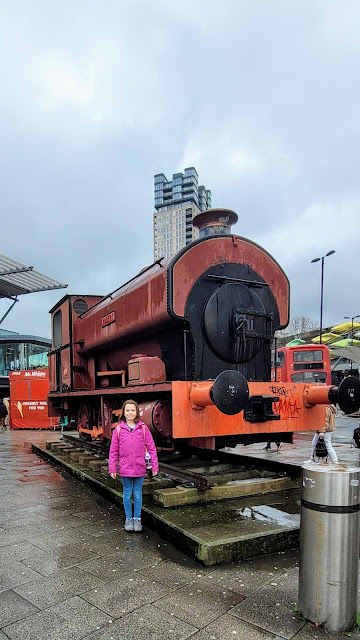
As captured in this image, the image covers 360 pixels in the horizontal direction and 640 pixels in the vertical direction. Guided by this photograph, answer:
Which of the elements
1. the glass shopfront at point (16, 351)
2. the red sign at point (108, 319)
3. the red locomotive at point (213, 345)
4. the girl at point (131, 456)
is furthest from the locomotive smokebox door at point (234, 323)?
the glass shopfront at point (16, 351)

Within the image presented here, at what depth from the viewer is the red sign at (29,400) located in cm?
1739

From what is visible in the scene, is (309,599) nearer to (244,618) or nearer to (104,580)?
A: (244,618)

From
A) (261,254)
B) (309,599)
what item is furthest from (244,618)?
(261,254)

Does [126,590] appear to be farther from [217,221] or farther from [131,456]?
[217,221]

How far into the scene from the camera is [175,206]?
128 metres

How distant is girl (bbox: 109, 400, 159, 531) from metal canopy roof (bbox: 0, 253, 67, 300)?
12.1 meters

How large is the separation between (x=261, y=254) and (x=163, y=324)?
1.66 m

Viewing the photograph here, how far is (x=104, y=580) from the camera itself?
321cm

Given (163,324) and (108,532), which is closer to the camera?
(108,532)

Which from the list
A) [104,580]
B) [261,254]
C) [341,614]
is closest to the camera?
[341,614]

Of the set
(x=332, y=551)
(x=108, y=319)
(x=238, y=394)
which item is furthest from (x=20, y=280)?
(x=332, y=551)

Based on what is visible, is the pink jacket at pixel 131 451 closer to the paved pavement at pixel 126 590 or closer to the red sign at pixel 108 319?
the paved pavement at pixel 126 590

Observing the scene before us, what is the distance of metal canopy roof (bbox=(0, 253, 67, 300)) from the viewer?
15531 millimetres

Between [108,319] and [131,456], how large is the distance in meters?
3.03
